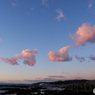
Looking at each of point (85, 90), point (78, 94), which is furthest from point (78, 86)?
point (78, 94)

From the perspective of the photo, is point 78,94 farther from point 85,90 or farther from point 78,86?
point 78,86

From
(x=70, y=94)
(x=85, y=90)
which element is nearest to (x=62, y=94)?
(x=70, y=94)

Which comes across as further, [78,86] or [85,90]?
[78,86]

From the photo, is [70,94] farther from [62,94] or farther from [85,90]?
[85,90]

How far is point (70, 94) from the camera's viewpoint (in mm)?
38312

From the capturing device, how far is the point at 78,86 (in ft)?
151

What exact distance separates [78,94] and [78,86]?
313 inches

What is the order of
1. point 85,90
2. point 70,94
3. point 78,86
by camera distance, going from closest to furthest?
point 70,94, point 85,90, point 78,86

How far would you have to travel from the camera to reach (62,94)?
1547 inches

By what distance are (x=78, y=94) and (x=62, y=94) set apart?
12.6 ft

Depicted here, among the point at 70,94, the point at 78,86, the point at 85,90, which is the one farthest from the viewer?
the point at 78,86

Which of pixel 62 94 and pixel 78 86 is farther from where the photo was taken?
pixel 78 86

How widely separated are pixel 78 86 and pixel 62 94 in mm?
8646

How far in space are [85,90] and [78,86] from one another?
414 centimetres
